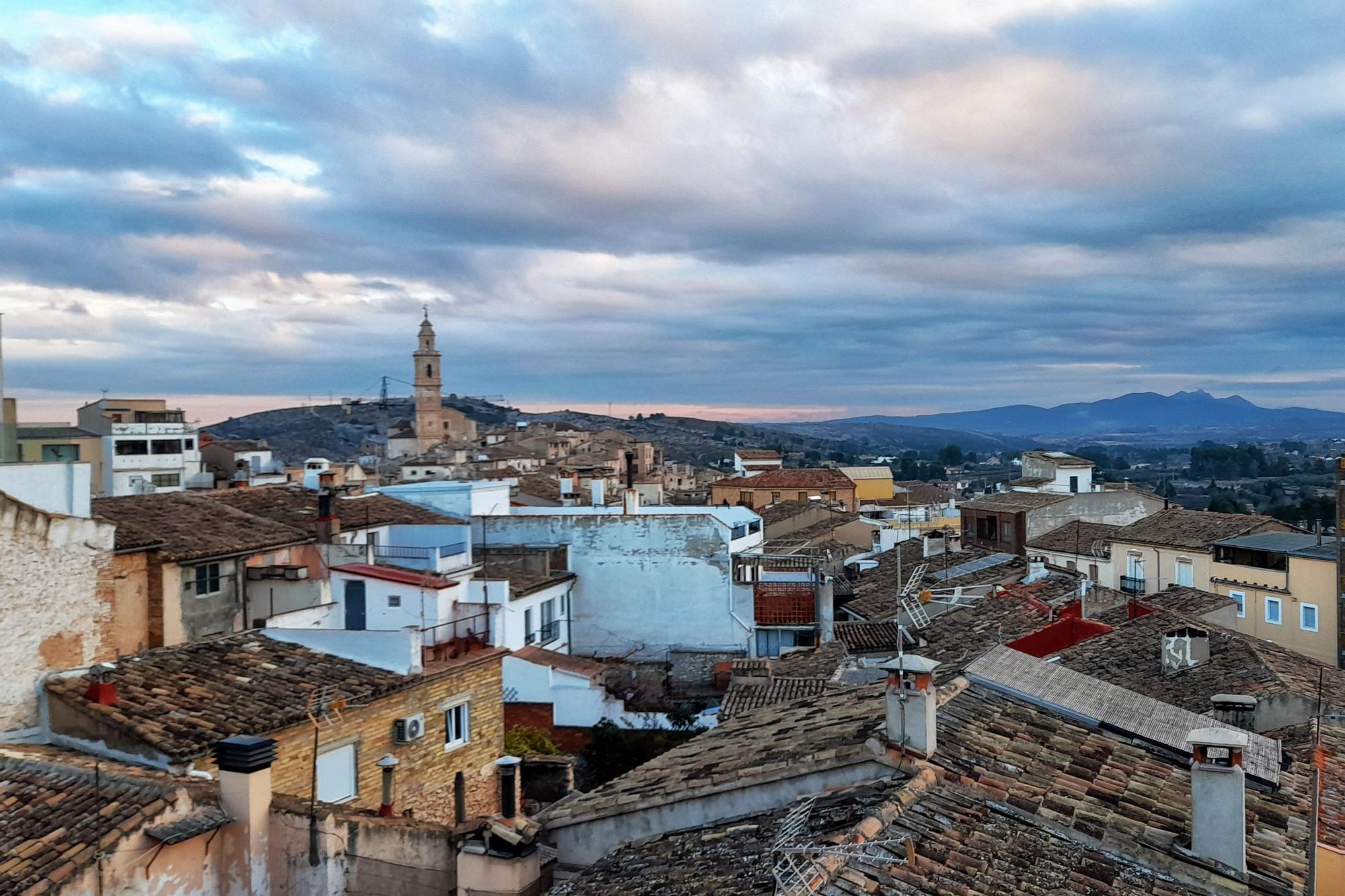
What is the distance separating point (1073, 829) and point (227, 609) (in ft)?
46.4

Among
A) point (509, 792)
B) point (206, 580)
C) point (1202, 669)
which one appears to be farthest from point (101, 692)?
point (1202, 669)

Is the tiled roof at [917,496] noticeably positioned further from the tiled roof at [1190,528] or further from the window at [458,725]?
the window at [458,725]

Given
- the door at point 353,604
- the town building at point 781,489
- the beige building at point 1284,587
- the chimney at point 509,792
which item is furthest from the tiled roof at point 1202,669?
the town building at point 781,489

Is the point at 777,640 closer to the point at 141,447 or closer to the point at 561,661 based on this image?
the point at 561,661

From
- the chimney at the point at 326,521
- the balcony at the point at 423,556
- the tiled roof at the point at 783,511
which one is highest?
the chimney at the point at 326,521

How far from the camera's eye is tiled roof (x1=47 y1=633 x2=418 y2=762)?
38.2 feet

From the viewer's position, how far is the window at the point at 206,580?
1659 cm

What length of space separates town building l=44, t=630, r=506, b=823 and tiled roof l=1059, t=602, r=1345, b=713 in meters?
9.82

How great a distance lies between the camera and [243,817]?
896 cm

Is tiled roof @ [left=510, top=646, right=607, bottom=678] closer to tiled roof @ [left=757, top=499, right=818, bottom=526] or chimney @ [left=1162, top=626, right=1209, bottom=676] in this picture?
chimney @ [left=1162, top=626, right=1209, bottom=676]

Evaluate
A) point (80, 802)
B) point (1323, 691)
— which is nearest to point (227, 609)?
point (80, 802)

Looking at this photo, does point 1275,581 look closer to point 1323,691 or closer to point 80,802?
point 1323,691

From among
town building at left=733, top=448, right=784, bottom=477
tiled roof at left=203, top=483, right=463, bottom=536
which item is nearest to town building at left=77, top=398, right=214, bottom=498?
tiled roof at left=203, top=483, right=463, bottom=536

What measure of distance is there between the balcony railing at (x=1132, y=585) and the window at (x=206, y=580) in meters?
33.1
